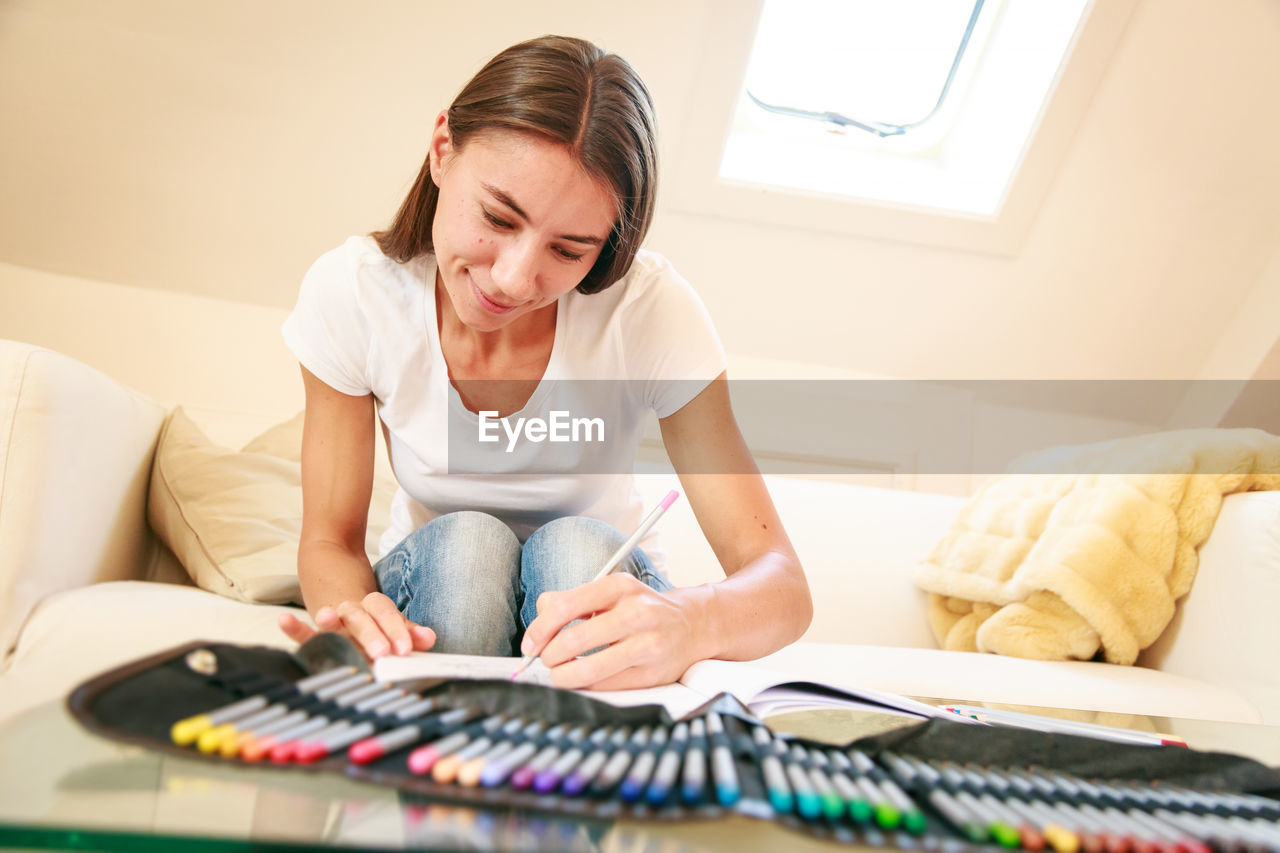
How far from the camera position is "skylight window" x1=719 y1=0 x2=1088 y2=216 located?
6.29 ft

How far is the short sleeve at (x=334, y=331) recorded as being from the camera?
101 cm

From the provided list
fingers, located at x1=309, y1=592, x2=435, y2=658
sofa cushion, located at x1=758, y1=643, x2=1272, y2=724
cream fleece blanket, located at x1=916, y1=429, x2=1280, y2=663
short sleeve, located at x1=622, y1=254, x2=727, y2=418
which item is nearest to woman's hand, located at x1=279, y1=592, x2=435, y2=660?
fingers, located at x1=309, y1=592, x2=435, y2=658

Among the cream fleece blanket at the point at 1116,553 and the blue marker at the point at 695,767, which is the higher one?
the blue marker at the point at 695,767

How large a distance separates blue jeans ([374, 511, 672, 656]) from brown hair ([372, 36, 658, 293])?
1.10 ft

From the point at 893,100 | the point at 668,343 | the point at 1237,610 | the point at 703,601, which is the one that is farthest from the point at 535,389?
the point at 893,100

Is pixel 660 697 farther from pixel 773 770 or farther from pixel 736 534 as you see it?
pixel 736 534

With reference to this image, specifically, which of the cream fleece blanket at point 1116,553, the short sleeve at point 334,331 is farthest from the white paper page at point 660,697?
the cream fleece blanket at point 1116,553

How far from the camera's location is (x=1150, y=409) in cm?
229

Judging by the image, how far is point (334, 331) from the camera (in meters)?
1.01

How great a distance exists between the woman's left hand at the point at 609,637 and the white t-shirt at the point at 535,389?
1.20 feet

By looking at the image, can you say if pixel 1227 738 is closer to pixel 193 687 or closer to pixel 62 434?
pixel 193 687

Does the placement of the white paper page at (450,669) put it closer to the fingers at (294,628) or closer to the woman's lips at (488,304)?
the fingers at (294,628)

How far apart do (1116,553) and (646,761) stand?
122cm

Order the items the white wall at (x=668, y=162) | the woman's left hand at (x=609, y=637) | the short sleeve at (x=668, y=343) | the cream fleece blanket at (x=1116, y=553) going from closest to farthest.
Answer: the woman's left hand at (x=609, y=637)
the short sleeve at (x=668, y=343)
the cream fleece blanket at (x=1116, y=553)
the white wall at (x=668, y=162)
